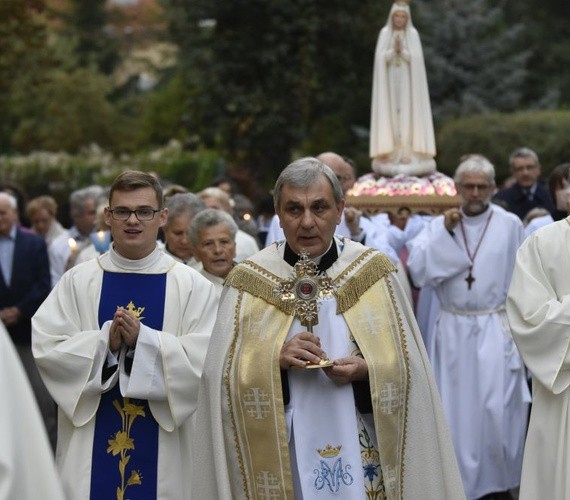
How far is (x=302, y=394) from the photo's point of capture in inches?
226

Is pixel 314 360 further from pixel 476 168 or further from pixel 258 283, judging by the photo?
pixel 476 168

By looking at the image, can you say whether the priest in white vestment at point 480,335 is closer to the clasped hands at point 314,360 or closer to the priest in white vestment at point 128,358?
the priest in white vestment at point 128,358

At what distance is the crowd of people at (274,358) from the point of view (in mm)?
5676

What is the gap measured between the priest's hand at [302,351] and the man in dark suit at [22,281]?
5.89 metres

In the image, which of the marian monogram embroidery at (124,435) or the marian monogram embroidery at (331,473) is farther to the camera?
the marian monogram embroidery at (124,435)

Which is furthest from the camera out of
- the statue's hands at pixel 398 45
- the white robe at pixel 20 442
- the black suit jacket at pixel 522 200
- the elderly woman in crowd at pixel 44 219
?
the elderly woman in crowd at pixel 44 219

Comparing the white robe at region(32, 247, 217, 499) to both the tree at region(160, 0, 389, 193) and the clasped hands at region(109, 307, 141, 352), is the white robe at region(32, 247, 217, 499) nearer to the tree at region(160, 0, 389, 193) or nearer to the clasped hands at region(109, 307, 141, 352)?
the clasped hands at region(109, 307, 141, 352)

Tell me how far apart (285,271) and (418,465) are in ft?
3.06

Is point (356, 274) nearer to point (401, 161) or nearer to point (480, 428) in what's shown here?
point (480, 428)

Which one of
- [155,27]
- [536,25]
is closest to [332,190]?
[536,25]

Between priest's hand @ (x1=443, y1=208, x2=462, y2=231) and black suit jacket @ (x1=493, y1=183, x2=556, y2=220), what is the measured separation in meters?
2.92

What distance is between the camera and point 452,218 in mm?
10109

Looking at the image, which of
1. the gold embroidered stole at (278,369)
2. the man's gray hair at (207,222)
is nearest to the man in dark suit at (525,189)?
the man's gray hair at (207,222)

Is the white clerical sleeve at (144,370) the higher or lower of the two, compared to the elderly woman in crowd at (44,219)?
lower
